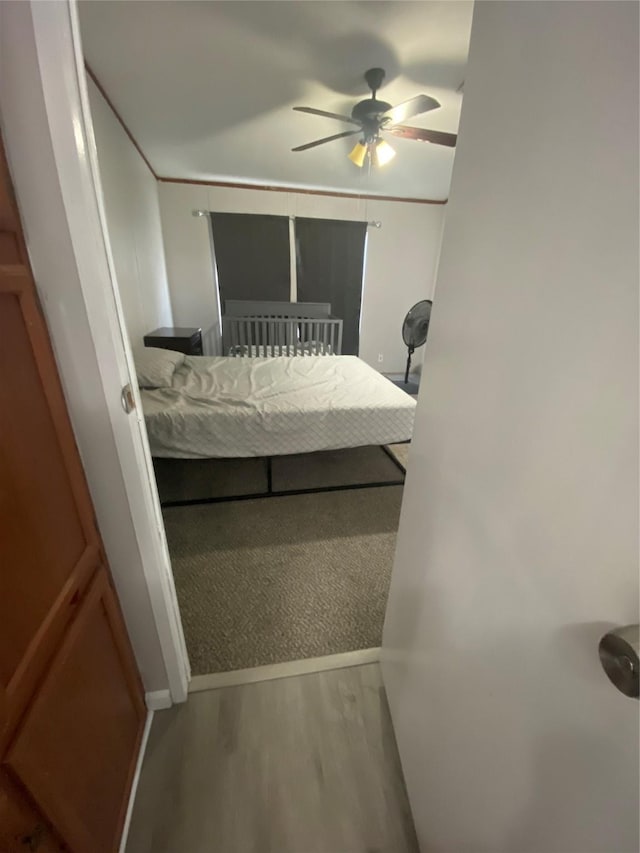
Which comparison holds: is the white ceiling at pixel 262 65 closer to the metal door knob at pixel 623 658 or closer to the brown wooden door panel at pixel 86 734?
the metal door knob at pixel 623 658

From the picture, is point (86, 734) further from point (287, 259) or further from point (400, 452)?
point (287, 259)

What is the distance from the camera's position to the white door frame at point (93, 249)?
0.59 m

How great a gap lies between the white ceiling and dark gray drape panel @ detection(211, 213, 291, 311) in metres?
1.04

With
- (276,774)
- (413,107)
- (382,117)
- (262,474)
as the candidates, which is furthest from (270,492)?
(382,117)

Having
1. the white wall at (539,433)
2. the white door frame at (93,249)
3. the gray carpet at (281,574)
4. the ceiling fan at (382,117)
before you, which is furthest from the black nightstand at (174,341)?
the white wall at (539,433)

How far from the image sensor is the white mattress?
80.7 inches

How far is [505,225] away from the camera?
57cm

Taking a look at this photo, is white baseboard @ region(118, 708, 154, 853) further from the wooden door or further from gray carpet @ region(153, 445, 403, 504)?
gray carpet @ region(153, 445, 403, 504)

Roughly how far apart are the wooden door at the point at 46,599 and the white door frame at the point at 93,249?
3.6 inches

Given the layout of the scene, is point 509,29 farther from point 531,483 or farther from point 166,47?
point 166,47

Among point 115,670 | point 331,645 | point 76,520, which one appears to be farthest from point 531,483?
point 331,645

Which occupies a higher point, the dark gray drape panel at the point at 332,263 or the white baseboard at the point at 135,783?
the dark gray drape panel at the point at 332,263

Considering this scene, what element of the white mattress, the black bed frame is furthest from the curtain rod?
the black bed frame

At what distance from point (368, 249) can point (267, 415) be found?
391 cm
